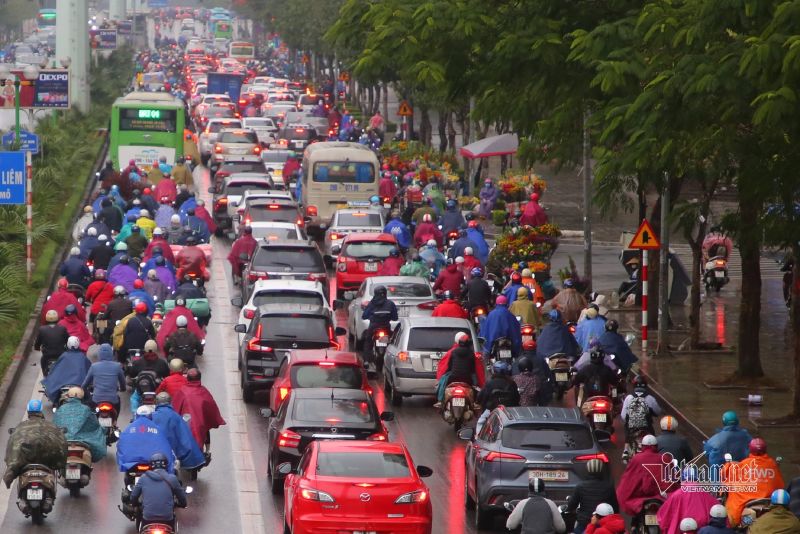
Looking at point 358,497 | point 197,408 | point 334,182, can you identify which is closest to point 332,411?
point 197,408

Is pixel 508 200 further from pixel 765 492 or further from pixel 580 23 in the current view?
pixel 765 492

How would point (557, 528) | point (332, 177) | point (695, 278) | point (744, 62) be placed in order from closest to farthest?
point (557, 528) < point (744, 62) < point (695, 278) < point (332, 177)

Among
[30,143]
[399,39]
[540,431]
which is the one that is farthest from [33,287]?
[540,431]

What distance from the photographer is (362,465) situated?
16875 millimetres

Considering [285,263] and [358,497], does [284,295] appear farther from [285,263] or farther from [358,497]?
[358,497]

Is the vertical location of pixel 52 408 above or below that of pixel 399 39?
below

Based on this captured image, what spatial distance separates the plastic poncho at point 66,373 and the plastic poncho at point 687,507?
934cm

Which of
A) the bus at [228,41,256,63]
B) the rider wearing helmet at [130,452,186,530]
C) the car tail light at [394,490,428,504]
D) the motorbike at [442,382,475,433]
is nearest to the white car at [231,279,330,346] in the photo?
the motorbike at [442,382,475,433]

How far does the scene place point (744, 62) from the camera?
16609 millimetres

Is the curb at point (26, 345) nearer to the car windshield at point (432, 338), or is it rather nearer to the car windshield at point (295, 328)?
the car windshield at point (295, 328)

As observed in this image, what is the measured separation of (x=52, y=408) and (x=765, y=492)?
11.3 m

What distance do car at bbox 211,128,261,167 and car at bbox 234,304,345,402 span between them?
32521mm

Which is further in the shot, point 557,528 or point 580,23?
point 580,23

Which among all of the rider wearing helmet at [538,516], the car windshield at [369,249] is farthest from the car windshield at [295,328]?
the rider wearing helmet at [538,516]
